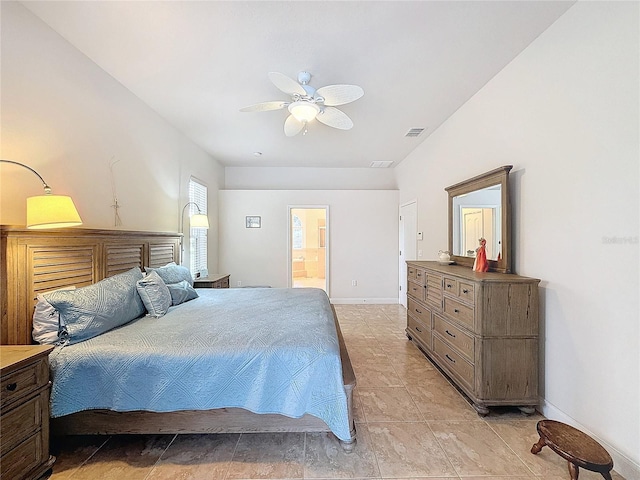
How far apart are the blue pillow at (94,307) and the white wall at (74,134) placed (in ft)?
1.95

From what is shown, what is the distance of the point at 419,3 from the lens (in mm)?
1876

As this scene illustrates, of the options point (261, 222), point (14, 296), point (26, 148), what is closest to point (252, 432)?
point (14, 296)

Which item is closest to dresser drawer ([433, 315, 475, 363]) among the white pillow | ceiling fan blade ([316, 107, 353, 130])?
ceiling fan blade ([316, 107, 353, 130])

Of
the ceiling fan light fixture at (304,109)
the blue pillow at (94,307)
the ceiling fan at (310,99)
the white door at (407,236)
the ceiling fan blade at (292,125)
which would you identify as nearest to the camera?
the blue pillow at (94,307)

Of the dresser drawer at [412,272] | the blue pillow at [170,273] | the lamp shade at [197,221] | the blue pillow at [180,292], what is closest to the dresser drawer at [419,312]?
the dresser drawer at [412,272]

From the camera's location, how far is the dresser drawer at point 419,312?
10.7ft

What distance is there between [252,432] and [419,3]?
2.98 metres

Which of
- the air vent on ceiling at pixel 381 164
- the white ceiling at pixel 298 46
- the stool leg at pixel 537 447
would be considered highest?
the air vent on ceiling at pixel 381 164

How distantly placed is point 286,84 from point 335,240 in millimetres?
4117

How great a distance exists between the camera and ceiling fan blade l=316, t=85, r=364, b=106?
2.27m

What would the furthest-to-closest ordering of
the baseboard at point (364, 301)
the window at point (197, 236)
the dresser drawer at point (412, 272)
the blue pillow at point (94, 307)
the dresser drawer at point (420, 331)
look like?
1. the baseboard at point (364, 301)
2. the window at point (197, 236)
3. the dresser drawer at point (412, 272)
4. the dresser drawer at point (420, 331)
5. the blue pillow at point (94, 307)

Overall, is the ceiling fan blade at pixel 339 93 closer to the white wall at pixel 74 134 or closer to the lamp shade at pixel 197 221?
the white wall at pixel 74 134

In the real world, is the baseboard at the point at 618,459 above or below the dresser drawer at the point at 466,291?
below

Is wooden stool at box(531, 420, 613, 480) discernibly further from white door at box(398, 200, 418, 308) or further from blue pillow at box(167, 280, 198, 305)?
white door at box(398, 200, 418, 308)
